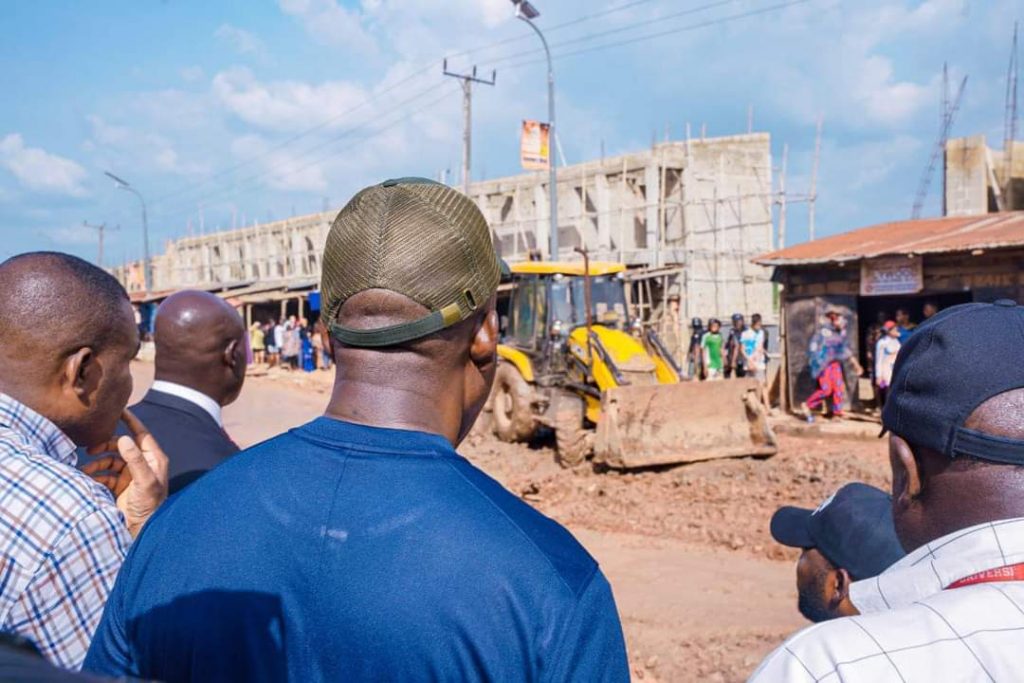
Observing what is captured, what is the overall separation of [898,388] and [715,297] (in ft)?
80.1

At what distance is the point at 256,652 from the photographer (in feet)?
3.83

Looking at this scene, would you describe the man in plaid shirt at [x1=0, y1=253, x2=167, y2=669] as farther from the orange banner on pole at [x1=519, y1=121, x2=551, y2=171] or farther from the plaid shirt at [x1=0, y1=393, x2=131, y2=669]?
the orange banner on pole at [x1=519, y1=121, x2=551, y2=171]

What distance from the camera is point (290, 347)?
2534cm

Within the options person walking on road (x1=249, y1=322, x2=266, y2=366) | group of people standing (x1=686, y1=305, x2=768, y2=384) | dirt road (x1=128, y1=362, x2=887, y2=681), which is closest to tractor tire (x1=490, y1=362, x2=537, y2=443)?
dirt road (x1=128, y1=362, x2=887, y2=681)

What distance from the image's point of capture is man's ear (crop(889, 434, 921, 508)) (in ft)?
4.86

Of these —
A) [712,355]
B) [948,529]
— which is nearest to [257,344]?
[712,355]

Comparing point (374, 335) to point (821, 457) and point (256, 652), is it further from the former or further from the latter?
point (821, 457)

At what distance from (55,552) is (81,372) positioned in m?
0.60

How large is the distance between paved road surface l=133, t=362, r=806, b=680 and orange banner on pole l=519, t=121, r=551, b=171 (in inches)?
516

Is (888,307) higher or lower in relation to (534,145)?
lower

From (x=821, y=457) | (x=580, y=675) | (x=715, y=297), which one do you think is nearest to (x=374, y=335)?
(x=580, y=675)

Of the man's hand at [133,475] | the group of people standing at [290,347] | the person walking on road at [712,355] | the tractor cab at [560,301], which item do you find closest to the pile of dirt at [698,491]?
the tractor cab at [560,301]

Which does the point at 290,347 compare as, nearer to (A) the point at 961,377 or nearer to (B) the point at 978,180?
(B) the point at 978,180

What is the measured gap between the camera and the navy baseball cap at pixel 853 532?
1.91 m
